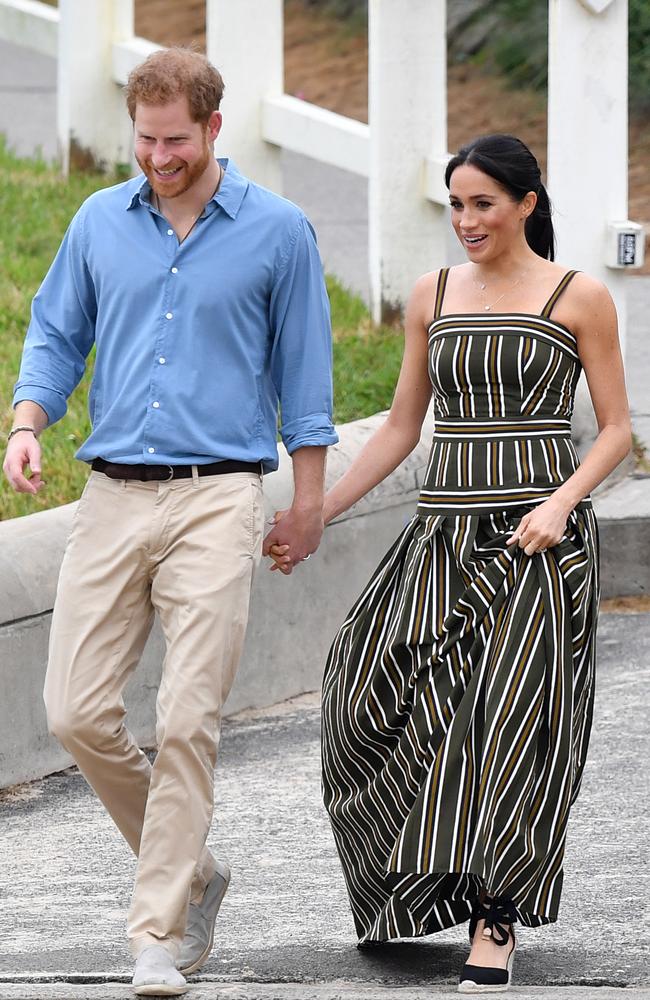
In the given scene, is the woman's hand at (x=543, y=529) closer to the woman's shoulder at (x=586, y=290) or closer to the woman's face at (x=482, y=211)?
the woman's shoulder at (x=586, y=290)

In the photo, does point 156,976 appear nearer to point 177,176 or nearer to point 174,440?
point 174,440

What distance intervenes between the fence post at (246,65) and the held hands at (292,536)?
5817 mm

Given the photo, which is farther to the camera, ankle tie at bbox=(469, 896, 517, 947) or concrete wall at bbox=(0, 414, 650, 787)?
concrete wall at bbox=(0, 414, 650, 787)

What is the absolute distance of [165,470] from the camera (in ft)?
13.4

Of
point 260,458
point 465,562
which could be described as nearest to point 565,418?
point 465,562

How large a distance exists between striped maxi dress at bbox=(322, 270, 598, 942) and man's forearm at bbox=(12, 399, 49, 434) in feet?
2.62

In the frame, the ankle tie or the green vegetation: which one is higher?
the green vegetation

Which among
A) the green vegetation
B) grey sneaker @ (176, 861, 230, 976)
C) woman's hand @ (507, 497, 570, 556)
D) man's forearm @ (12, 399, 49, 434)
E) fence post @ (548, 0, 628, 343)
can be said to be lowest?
grey sneaker @ (176, 861, 230, 976)

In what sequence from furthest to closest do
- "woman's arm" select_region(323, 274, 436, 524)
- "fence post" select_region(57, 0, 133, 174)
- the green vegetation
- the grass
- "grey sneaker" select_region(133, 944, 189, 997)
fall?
the green vegetation
"fence post" select_region(57, 0, 133, 174)
the grass
"woman's arm" select_region(323, 274, 436, 524)
"grey sneaker" select_region(133, 944, 189, 997)

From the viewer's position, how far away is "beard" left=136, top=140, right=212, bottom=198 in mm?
4000

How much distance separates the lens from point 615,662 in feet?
22.1

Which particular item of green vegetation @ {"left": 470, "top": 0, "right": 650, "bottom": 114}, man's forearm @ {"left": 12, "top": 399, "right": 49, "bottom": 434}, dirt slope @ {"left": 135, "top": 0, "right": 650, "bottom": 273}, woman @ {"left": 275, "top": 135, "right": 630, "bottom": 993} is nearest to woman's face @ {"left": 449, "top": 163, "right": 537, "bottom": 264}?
woman @ {"left": 275, "top": 135, "right": 630, "bottom": 993}

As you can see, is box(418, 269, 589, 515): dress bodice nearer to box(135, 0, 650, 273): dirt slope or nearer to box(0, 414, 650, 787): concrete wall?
box(0, 414, 650, 787): concrete wall

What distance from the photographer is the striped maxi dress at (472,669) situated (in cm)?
395
